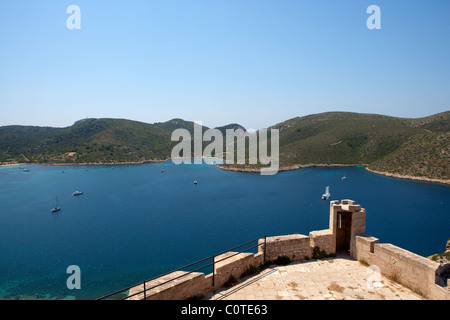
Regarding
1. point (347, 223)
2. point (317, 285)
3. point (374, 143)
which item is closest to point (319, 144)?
point (374, 143)

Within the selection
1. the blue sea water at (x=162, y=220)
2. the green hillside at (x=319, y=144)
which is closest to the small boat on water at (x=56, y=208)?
the blue sea water at (x=162, y=220)

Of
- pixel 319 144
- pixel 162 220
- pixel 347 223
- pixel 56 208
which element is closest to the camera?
pixel 347 223

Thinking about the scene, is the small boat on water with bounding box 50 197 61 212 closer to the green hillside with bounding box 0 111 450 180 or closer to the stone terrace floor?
the stone terrace floor

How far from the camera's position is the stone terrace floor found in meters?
7.59

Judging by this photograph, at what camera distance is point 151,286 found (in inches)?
264

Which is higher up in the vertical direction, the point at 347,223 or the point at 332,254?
the point at 347,223

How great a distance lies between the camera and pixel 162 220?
51.2 m

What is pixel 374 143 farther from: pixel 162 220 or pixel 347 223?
pixel 347 223

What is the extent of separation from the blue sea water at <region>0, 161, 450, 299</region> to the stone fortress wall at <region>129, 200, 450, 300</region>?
1021 inches

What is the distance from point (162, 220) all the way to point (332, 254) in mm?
44814

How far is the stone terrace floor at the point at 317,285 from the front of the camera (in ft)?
24.9

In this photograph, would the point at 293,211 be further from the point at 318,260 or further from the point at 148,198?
the point at 318,260
